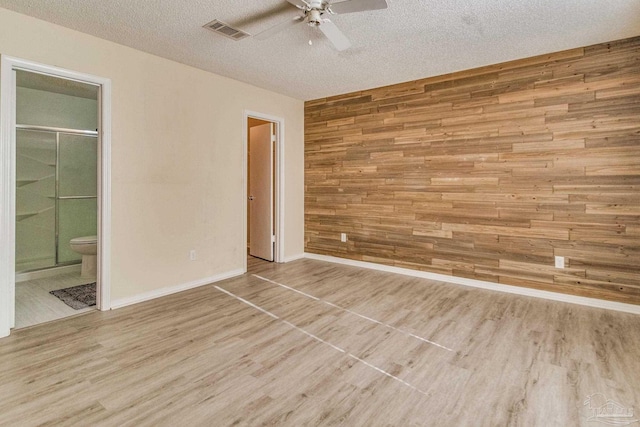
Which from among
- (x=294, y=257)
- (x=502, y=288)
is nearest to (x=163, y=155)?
(x=294, y=257)

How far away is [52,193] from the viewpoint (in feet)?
15.6

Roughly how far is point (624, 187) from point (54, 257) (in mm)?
6826

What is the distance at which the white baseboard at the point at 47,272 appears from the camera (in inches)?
164

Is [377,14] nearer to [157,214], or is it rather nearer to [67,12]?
[67,12]

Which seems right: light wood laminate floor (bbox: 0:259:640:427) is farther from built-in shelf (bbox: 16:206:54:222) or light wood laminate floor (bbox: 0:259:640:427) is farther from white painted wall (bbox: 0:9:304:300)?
built-in shelf (bbox: 16:206:54:222)

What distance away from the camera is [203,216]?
13.4 ft

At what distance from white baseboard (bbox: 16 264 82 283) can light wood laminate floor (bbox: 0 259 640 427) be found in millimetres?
1886

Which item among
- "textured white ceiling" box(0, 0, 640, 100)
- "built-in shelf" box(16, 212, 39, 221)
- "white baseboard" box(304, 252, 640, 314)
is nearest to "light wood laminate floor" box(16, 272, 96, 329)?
"built-in shelf" box(16, 212, 39, 221)

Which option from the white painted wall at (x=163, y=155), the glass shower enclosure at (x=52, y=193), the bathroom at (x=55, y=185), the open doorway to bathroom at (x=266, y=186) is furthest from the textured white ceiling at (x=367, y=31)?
the glass shower enclosure at (x=52, y=193)

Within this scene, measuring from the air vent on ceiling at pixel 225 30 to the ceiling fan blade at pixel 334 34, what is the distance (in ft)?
2.79

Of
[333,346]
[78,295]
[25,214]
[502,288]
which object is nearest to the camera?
[333,346]

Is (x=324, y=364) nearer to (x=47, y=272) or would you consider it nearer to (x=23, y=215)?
(x=47, y=272)

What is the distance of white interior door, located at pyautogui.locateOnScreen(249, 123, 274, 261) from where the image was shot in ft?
17.3

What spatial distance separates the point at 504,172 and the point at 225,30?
3.25 metres
